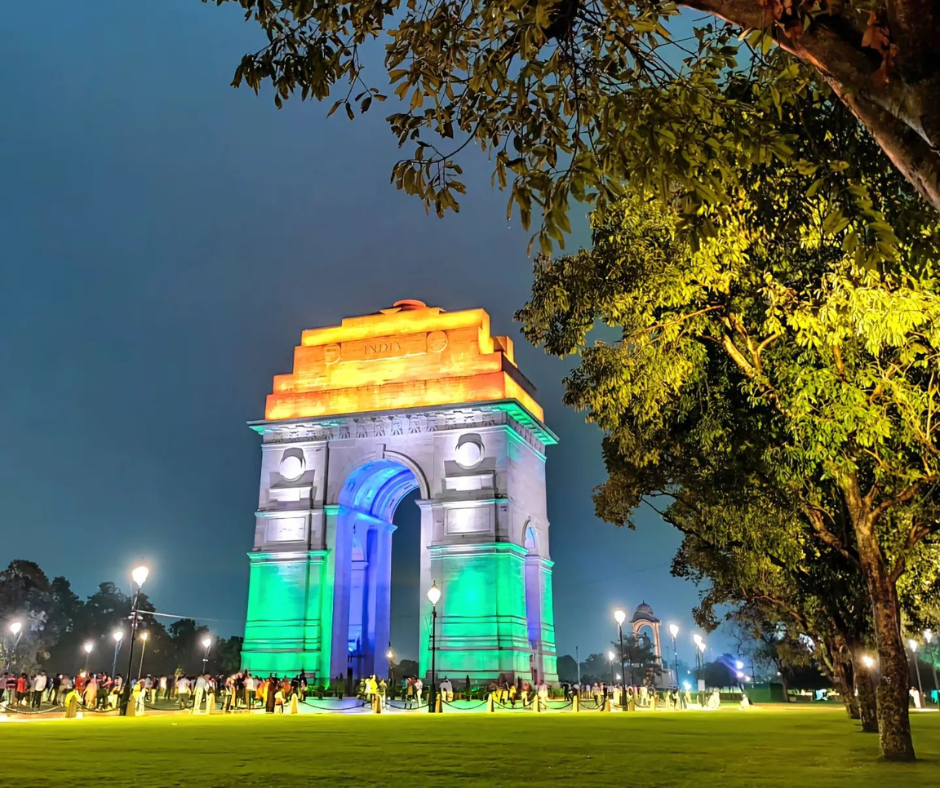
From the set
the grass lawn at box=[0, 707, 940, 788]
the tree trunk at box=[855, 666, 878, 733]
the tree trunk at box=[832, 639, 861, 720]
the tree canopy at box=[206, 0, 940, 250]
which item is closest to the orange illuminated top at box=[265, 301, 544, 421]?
the tree trunk at box=[832, 639, 861, 720]

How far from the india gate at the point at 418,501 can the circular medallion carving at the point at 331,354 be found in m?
0.06

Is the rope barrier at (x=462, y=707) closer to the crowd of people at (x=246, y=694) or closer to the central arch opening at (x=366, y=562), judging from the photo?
the crowd of people at (x=246, y=694)

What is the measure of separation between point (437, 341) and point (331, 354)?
587 centimetres

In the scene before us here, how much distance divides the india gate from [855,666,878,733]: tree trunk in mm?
19080

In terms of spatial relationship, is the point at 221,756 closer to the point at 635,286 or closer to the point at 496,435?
the point at 635,286

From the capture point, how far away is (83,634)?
261 ft

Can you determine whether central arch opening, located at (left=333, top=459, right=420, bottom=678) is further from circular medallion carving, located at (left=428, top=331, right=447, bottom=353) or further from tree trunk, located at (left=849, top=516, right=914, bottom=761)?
tree trunk, located at (left=849, top=516, right=914, bottom=761)

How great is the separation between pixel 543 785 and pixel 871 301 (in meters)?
6.59

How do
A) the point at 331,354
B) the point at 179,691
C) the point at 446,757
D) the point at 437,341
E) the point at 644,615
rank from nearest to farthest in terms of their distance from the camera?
1. the point at 446,757
2. the point at 179,691
3. the point at 437,341
4. the point at 331,354
5. the point at 644,615

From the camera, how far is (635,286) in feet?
40.1

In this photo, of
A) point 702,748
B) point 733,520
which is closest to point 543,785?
point 702,748

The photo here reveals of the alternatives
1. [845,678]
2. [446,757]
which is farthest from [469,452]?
[446,757]

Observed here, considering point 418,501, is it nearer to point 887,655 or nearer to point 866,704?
point 866,704

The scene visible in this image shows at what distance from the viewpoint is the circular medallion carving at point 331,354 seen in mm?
43312
